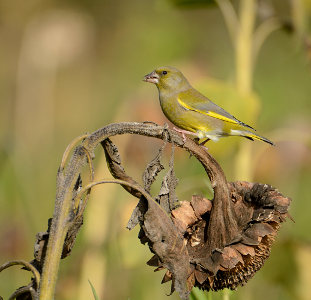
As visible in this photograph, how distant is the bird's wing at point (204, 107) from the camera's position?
219cm

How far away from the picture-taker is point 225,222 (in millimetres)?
1322

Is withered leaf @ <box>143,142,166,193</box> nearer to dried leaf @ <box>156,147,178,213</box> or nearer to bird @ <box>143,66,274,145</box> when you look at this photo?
dried leaf @ <box>156,147,178,213</box>

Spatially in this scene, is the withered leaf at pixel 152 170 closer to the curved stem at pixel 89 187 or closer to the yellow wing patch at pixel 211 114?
the curved stem at pixel 89 187

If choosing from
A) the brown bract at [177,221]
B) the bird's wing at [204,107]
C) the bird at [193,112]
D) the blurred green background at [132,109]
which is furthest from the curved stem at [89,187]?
the bird's wing at [204,107]

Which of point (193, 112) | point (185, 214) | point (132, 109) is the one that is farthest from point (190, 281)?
point (132, 109)

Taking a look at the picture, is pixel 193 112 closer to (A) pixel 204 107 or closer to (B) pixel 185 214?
(A) pixel 204 107

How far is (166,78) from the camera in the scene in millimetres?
2254

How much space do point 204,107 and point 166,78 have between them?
6.0 inches

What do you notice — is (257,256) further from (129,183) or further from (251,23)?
(251,23)

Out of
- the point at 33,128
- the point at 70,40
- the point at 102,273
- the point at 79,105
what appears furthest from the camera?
the point at 79,105

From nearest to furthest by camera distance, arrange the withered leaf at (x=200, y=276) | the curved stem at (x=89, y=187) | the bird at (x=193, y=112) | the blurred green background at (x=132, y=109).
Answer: the curved stem at (x=89, y=187), the withered leaf at (x=200, y=276), the bird at (x=193, y=112), the blurred green background at (x=132, y=109)

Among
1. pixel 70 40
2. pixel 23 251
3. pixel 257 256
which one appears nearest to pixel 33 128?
pixel 70 40

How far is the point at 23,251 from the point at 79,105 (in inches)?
138

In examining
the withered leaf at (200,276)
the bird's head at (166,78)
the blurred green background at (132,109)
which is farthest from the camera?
the blurred green background at (132,109)
